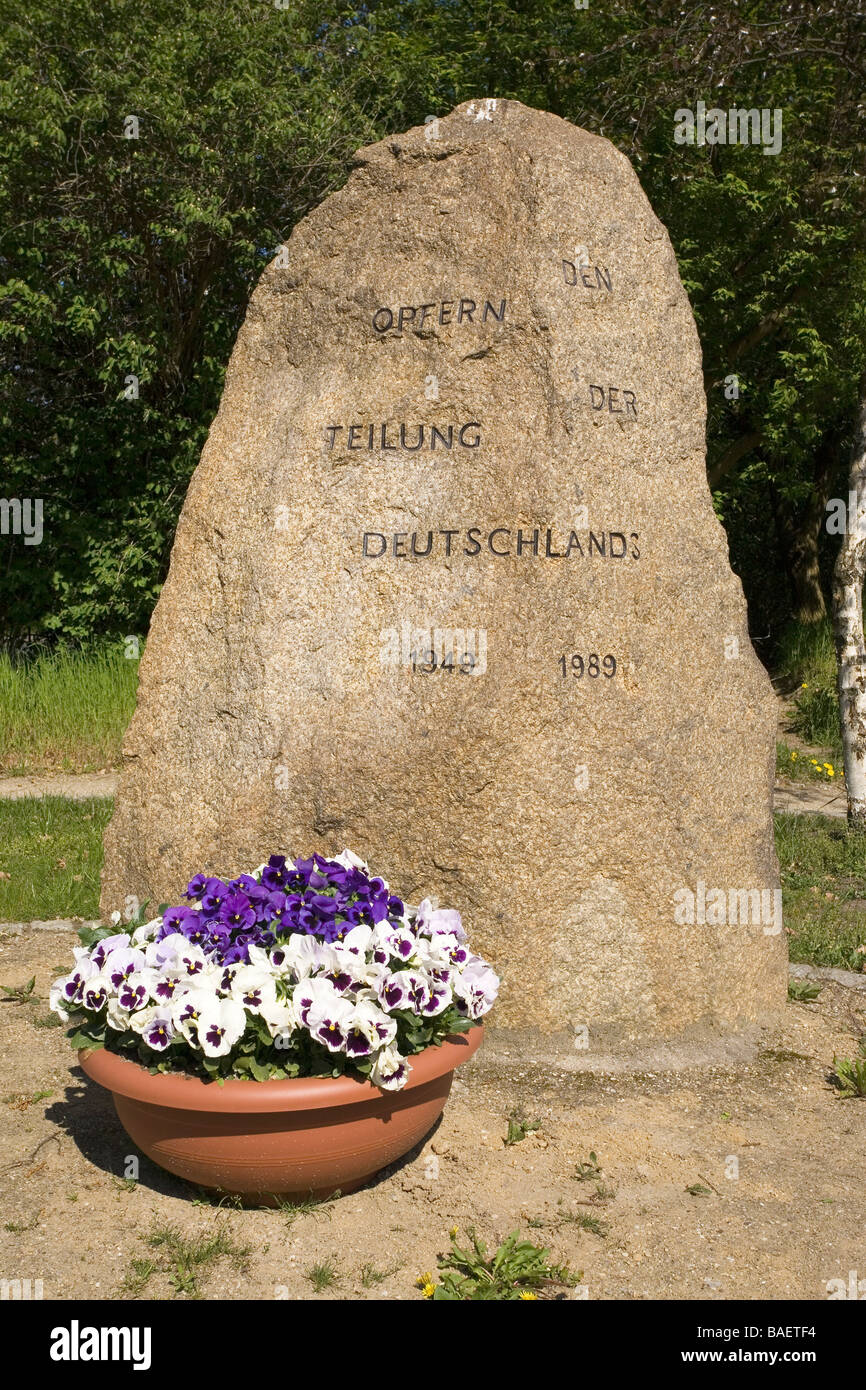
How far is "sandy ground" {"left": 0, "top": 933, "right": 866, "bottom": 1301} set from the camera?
3.20 metres

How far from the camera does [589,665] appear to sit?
4.46 metres

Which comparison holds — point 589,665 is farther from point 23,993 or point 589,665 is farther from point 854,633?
point 854,633

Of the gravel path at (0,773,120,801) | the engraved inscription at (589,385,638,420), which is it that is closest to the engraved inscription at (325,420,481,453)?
the engraved inscription at (589,385,638,420)

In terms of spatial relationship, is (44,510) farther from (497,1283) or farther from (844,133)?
(497,1283)

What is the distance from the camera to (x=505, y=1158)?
3826 mm

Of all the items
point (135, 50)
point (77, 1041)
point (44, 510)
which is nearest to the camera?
point (77, 1041)

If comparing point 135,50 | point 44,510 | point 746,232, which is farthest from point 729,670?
point 44,510

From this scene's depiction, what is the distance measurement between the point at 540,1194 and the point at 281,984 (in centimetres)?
105

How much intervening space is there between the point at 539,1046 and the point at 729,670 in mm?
1586

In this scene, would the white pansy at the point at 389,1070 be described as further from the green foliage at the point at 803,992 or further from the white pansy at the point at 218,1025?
the green foliage at the point at 803,992

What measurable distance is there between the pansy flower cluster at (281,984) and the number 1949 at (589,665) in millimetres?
1197

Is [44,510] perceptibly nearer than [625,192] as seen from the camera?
No

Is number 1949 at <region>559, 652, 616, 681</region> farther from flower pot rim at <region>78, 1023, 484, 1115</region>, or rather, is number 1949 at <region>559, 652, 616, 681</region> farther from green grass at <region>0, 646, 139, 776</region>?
green grass at <region>0, 646, 139, 776</region>

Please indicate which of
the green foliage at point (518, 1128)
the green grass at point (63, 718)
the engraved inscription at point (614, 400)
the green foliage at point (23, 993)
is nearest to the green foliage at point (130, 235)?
the green grass at point (63, 718)
